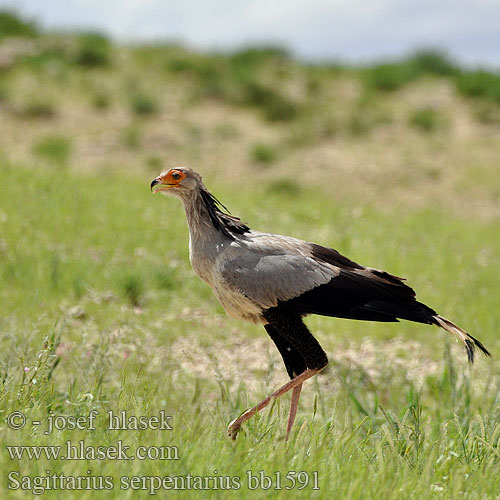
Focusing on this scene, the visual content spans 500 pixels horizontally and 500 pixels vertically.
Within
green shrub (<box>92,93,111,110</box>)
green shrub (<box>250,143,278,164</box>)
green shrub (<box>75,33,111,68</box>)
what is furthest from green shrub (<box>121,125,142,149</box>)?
green shrub (<box>75,33,111,68</box>)

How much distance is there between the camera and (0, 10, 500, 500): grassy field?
9.97 ft

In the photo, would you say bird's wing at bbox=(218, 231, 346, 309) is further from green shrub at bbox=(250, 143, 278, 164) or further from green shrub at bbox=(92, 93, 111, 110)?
green shrub at bbox=(92, 93, 111, 110)

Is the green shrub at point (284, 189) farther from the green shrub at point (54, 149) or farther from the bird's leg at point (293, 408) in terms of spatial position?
the bird's leg at point (293, 408)

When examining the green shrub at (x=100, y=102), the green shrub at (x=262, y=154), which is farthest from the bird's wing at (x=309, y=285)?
the green shrub at (x=100, y=102)

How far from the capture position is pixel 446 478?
10.7 ft

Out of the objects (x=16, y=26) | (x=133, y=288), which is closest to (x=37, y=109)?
(x=16, y=26)

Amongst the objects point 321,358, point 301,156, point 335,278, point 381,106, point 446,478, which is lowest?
point 446,478

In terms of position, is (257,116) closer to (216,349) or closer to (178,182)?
(216,349)

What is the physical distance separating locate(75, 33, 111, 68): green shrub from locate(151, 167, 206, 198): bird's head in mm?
12721

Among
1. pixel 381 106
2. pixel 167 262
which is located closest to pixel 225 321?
pixel 167 262

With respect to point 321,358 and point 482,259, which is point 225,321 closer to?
point 321,358

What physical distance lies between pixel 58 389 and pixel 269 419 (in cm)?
130

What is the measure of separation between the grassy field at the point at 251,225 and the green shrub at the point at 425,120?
0.03 m

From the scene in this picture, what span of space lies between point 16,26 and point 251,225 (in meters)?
10.7
